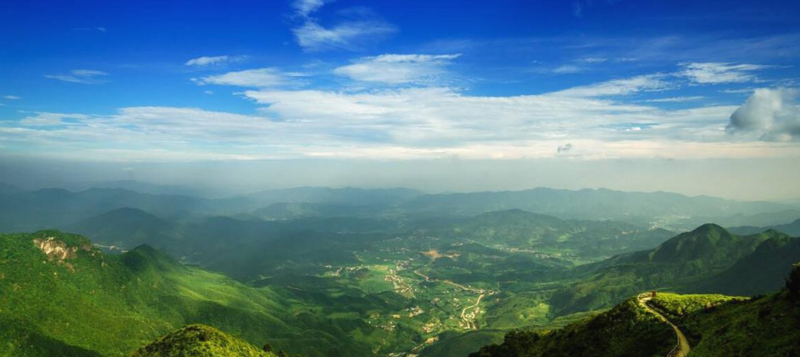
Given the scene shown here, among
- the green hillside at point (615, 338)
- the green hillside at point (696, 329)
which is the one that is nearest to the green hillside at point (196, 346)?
the green hillside at point (696, 329)

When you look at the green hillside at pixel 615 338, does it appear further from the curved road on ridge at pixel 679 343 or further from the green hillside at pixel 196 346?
the green hillside at pixel 196 346

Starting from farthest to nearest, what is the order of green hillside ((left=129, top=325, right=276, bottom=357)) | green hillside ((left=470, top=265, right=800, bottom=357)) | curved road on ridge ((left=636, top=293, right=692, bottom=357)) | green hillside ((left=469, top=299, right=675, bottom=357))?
green hillside ((left=129, top=325, right=276, bottom=357))
green hillside ((left=469, top=299, right=675, bottom=357))
curved road on ridge ((left=636, top=293, right=692, bottom=357))
green hillside ((left=470, top=265, right=800, bottom=357))

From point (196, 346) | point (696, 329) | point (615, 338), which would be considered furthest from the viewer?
point (196, 346)

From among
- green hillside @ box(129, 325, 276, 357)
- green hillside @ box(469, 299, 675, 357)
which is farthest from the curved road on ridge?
green hillside @ box(129, 325, 276, 357)

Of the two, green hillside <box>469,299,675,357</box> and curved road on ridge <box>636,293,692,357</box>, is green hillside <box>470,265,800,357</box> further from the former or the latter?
curved road on ridge <box>636,293,692,357</box>

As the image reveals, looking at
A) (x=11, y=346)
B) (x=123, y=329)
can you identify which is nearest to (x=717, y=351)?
(x=11, y=346)

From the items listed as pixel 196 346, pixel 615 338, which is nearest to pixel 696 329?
pixel 615 338

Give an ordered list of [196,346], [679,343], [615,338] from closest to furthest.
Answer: [679,343]
[615,338]
[196,346]

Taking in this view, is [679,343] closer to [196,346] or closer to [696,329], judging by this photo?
[696,329]
